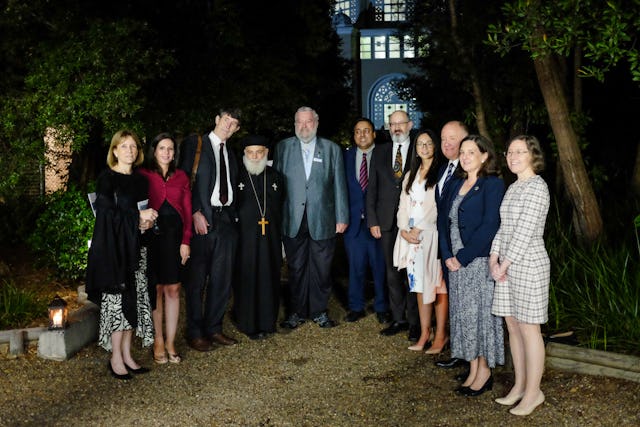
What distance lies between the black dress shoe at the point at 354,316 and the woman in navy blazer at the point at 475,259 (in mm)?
2324

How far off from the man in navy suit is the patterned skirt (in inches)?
96.7

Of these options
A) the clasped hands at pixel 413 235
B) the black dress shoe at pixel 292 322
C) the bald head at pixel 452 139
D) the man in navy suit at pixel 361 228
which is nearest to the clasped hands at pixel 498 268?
the bald head at pixel 452 139

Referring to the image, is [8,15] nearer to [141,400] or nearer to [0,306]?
[0,306]

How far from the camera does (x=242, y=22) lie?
44.1ft

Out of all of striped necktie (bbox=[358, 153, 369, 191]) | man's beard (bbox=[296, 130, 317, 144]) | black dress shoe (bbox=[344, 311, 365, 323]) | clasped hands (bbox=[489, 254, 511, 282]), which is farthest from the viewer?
black dress shoe (bbox=[344, 311, 365, 323])

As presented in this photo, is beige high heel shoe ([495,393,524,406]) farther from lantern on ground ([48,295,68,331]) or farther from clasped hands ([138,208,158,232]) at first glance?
lantern on ground ([48,295,68,331])

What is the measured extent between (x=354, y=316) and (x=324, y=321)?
40cm

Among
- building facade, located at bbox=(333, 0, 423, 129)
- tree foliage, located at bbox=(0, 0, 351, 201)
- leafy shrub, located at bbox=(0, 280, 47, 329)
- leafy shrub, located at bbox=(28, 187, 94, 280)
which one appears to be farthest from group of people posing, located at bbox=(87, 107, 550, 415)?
building facade, located at bbox=(333, 0, 423, 129)

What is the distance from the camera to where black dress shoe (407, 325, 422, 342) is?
6.81 meters

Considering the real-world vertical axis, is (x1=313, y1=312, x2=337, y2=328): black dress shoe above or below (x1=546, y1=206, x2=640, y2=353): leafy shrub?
below

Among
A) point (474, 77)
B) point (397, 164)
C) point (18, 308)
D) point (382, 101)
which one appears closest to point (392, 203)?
point (397, 164)

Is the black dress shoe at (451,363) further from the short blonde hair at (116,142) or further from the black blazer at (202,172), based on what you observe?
the short blonde hair at (116,142)

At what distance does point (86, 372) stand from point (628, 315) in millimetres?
4602

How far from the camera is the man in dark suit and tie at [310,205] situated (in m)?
7.23
